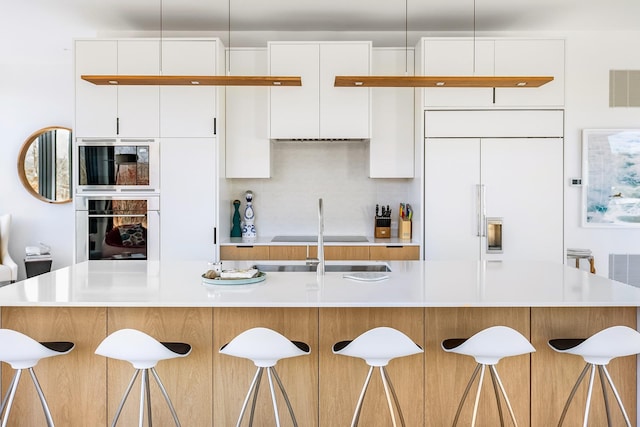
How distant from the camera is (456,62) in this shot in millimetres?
4395

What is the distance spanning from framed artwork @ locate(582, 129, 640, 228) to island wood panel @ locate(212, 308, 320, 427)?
11.7 ft

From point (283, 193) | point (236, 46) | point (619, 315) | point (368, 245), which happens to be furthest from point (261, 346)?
point (236, 46)

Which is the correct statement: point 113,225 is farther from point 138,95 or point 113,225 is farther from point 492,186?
point 492,186

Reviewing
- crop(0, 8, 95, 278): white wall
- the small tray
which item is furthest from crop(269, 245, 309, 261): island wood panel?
crop(0, 8, 95, 278): white wall

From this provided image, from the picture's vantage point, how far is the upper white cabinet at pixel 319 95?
177 inches

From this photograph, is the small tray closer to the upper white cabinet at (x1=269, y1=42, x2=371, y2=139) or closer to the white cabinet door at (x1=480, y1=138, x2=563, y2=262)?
the upper white cabinet at (x1=269, y1=42, x2=371, y2=139)

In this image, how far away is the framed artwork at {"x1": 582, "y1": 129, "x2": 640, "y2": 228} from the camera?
16.1ft

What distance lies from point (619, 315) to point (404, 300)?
3.78 feet

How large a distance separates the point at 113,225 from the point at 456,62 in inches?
129

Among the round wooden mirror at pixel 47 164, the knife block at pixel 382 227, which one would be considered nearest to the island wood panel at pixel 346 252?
the knife block at pixel 382 227

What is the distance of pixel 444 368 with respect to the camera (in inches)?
99.9

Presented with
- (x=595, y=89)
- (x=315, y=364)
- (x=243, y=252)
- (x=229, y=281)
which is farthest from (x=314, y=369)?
(x=595, y=89)

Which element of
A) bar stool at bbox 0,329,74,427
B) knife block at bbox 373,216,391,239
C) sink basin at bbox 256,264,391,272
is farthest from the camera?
knife block at bbox 373,216,391,239

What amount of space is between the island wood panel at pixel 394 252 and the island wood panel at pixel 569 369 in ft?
6.49
